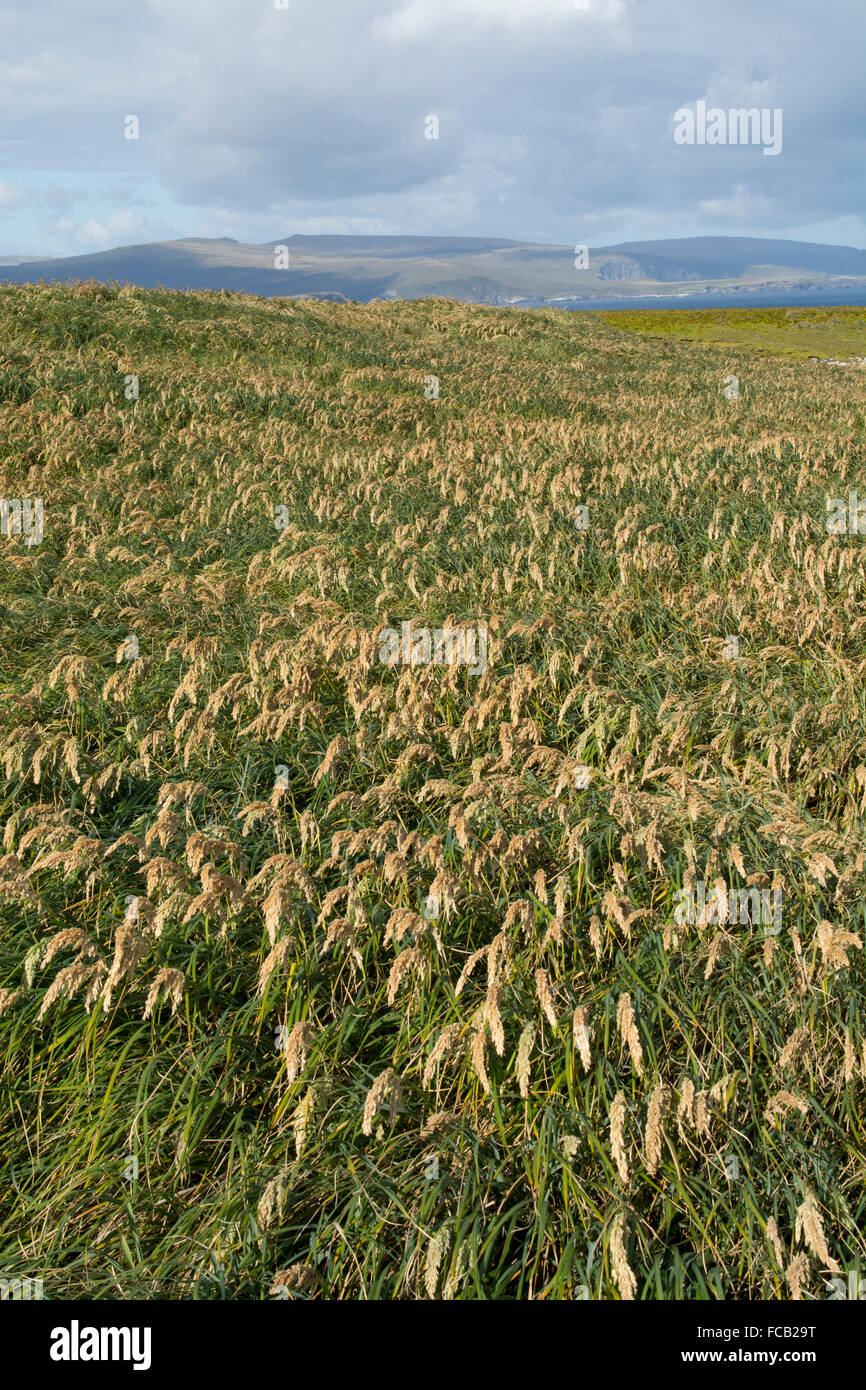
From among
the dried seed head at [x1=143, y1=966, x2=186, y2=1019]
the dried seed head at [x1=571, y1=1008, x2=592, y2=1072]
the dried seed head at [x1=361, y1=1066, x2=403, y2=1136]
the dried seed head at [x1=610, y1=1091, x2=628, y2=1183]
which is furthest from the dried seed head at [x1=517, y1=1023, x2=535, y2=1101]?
the dried seed head at [x1=143, y1=966, x2=186, y2=1019]

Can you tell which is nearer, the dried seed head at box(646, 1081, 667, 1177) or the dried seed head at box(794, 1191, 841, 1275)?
the dried seed head at box(794, 1191, 841, 1275)

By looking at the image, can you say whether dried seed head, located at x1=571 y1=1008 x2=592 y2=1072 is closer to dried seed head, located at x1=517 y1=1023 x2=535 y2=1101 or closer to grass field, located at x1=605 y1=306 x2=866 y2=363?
dried seed head, located at x1=517 y1=1023 x2=535 y2=1101

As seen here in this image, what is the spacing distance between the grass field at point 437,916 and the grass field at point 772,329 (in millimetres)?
44610

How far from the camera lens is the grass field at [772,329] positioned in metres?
49.7

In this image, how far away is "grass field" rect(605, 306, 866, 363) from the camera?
163ft

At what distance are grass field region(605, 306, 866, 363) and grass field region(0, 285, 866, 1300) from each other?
4461 cm

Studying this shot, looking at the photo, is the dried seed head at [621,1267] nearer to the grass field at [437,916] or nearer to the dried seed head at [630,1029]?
the grass field at [437,916]

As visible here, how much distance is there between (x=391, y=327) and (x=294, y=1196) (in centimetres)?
2833

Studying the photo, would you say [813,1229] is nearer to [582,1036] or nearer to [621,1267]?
[621,1267]

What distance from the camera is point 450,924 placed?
328 centimetres

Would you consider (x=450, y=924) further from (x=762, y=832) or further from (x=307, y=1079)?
(x=762, y=832)

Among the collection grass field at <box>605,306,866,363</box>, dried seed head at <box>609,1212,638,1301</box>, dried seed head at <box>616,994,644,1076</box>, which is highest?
grass field at <box>605,306,866,363</box>

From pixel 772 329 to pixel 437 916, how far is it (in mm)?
73385
